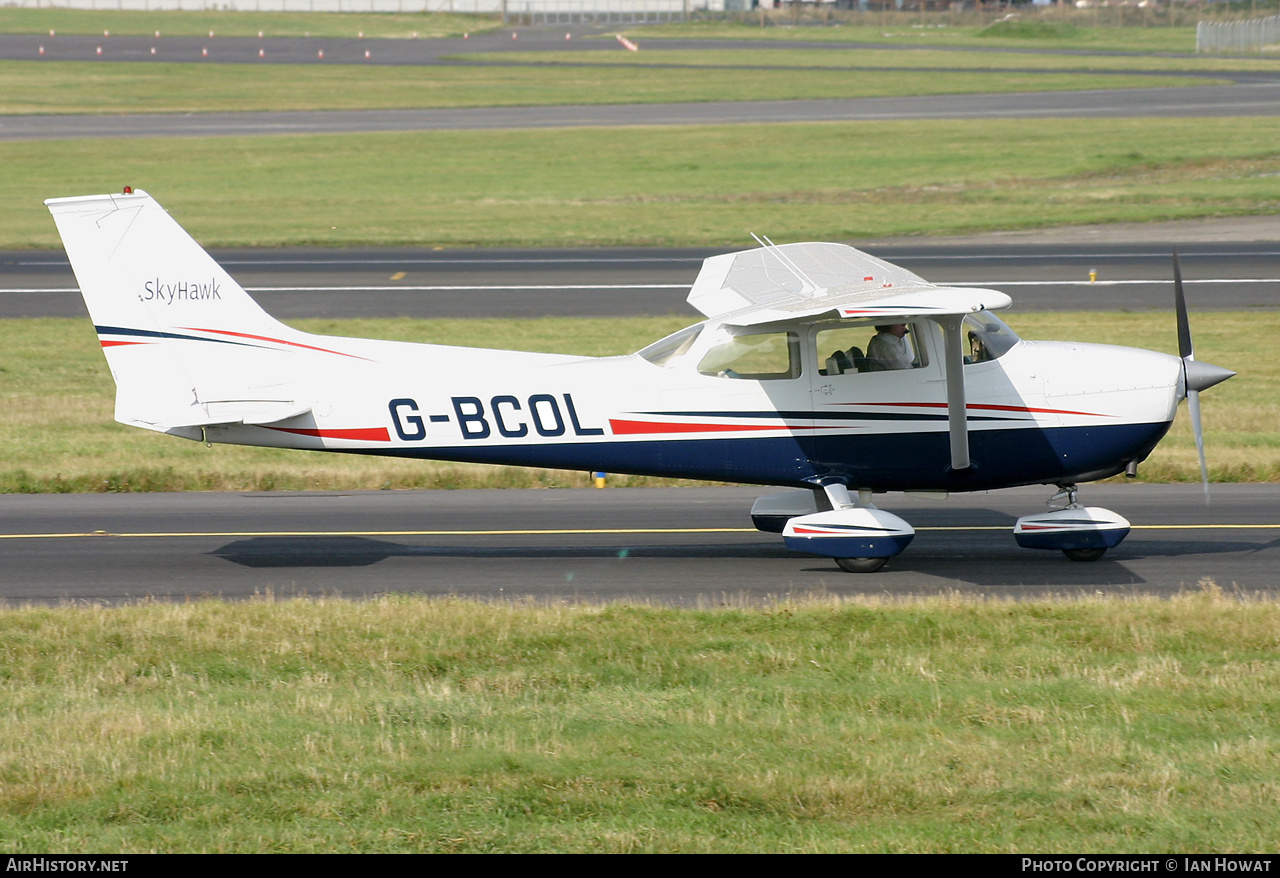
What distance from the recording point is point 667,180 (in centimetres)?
4766

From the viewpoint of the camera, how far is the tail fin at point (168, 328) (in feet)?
40.0

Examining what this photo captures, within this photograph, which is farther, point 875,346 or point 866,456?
point 866,456

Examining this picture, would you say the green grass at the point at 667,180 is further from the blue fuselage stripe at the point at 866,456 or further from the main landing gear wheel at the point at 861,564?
the main landing gear wheel at the point at 861,564

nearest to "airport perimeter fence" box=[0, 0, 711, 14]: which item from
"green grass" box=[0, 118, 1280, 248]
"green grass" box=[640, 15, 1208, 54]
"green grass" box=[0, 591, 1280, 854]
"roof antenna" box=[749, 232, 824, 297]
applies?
"green grass" box=[640, 15, 1208, 54]

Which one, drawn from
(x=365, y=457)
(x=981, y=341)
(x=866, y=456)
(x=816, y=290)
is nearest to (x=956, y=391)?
(x=981, y=341)

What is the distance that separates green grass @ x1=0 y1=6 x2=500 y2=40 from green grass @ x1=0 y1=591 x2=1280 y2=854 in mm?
104236

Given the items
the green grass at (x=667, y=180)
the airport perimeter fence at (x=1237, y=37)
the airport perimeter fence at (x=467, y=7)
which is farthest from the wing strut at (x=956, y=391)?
the airport perimeter fence at (x=467, y=7)

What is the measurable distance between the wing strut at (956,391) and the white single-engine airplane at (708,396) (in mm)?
24

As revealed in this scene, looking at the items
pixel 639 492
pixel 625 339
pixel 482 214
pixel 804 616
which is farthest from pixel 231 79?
pixel 804 616

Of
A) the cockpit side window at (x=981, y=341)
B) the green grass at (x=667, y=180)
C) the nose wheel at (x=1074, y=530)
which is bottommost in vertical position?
the nose wheel at (x=1074, y=530)

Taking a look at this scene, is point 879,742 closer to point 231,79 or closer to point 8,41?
point 231,79

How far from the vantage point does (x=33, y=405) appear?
20.7 meters

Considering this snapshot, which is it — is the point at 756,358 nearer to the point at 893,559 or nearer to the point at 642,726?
the point at 893,559

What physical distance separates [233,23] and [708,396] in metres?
113
